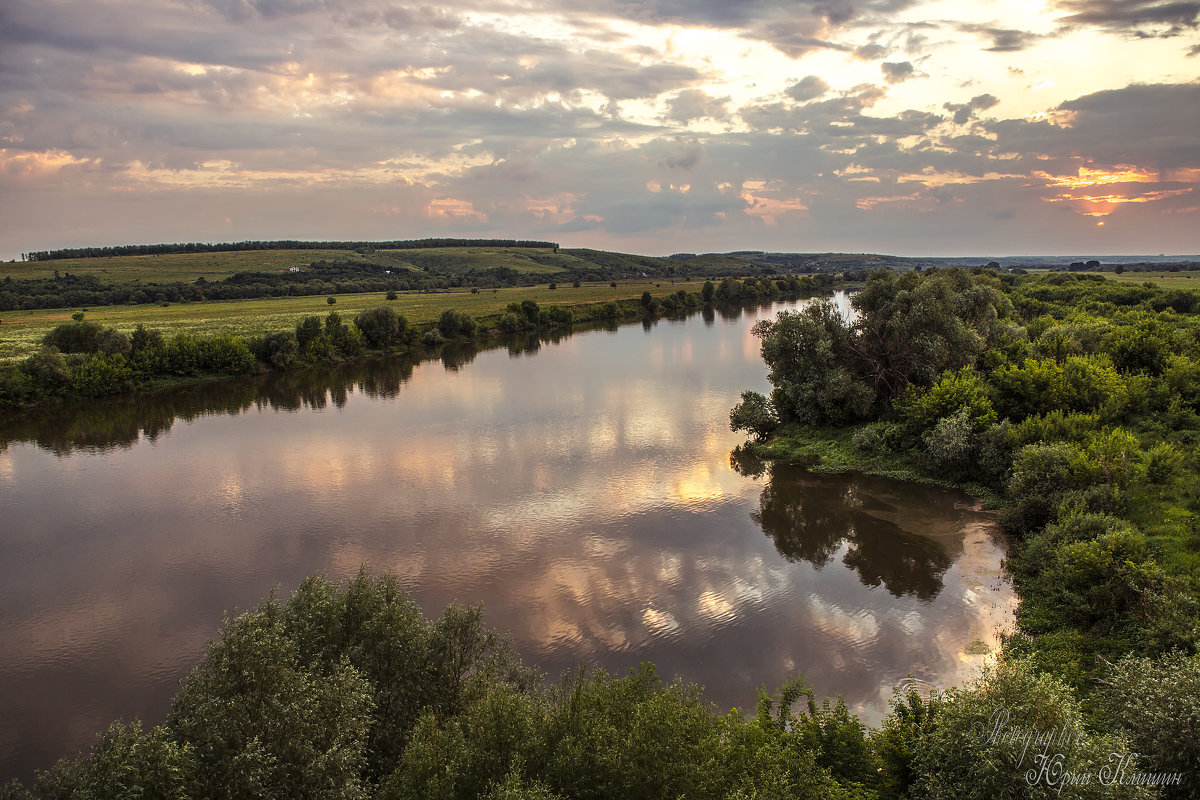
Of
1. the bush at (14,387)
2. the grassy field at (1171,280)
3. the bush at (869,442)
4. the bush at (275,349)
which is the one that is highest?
the grassy field at (1171,280)

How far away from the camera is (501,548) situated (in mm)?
22266

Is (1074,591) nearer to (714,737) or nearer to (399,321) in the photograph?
(714,737)

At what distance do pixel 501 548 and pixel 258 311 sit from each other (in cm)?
8119

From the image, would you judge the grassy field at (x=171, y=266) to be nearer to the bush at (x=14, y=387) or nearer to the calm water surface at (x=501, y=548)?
the bush at (x=14, y=387)

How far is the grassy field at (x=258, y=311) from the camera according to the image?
218 feet

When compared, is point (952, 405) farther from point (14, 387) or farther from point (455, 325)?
point (455, 325)

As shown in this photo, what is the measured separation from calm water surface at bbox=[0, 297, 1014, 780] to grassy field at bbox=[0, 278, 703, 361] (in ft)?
99.2

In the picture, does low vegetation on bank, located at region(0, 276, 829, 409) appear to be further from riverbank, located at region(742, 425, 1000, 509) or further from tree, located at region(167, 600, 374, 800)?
tree, located at region(167, 600, 374, 800)

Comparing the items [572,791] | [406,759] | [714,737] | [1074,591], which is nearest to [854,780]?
[714,737]

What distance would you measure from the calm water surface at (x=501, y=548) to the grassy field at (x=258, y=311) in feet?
99.2

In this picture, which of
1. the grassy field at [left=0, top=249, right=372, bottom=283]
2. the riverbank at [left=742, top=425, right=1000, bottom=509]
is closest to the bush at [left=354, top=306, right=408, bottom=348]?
the riverbank at [left=742, top=425, right=1000, bottom=509]

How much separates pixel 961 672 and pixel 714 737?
909cm

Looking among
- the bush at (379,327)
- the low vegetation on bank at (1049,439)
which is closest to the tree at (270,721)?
the low vegetation on bank at (1049,439)

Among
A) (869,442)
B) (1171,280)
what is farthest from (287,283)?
(1171,280)
